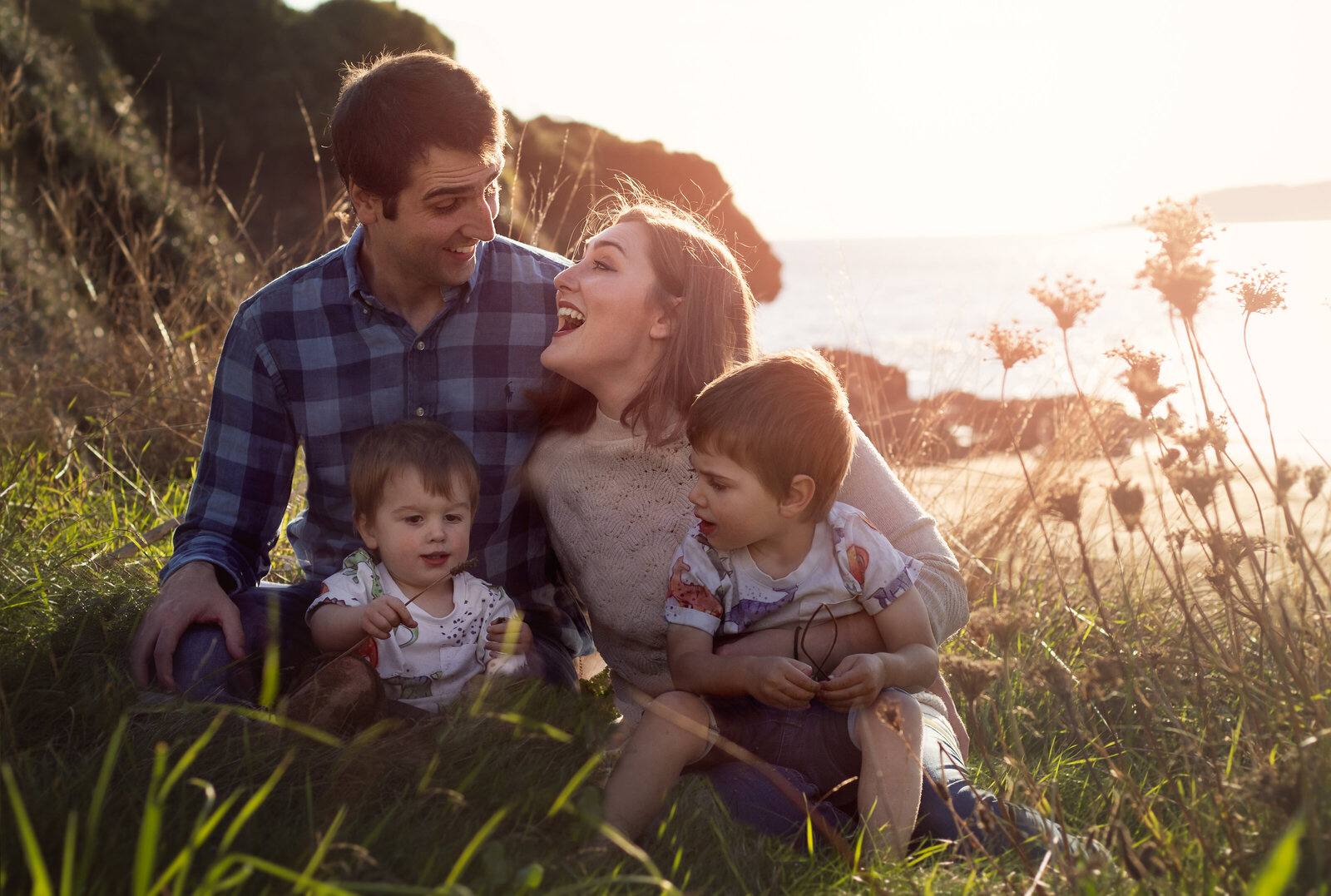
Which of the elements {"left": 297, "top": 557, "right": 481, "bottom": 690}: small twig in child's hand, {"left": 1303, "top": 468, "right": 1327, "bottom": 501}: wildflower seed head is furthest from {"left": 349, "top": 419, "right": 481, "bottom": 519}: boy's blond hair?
{"left": 1303, "top": 468, "right": 1327, "bottom": 501}: wildflower seed head

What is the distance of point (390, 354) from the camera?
2.94 m

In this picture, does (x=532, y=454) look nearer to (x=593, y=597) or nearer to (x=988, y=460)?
(x=593, y=597)

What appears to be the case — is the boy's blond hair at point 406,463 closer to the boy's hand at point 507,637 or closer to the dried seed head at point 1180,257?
the boy's hand at point 507,637

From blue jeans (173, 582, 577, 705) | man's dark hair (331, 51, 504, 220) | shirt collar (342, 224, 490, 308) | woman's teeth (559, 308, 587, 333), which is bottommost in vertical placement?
blue jeans (173, 582, 577, 705)

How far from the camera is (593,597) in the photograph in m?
2.69

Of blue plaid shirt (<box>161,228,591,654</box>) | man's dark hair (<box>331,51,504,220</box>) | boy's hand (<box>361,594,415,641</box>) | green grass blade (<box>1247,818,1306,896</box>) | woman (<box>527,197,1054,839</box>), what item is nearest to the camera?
green grass blade (<box>1247,818,1306,896</box>)

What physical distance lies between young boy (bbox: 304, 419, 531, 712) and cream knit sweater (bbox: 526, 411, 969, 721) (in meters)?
0.26

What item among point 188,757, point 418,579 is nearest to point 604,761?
point 418,579

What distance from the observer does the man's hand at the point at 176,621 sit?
234 cm

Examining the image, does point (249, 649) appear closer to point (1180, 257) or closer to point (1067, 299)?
point (1067, 299)

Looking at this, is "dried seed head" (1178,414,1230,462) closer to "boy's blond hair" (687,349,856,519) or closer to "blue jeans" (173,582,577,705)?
"boy's blond hair" (687,349,856,519)

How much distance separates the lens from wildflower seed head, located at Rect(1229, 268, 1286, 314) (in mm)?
1934

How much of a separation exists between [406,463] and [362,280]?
0.74m

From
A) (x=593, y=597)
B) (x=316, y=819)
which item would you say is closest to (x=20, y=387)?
(x=593, y=597)
